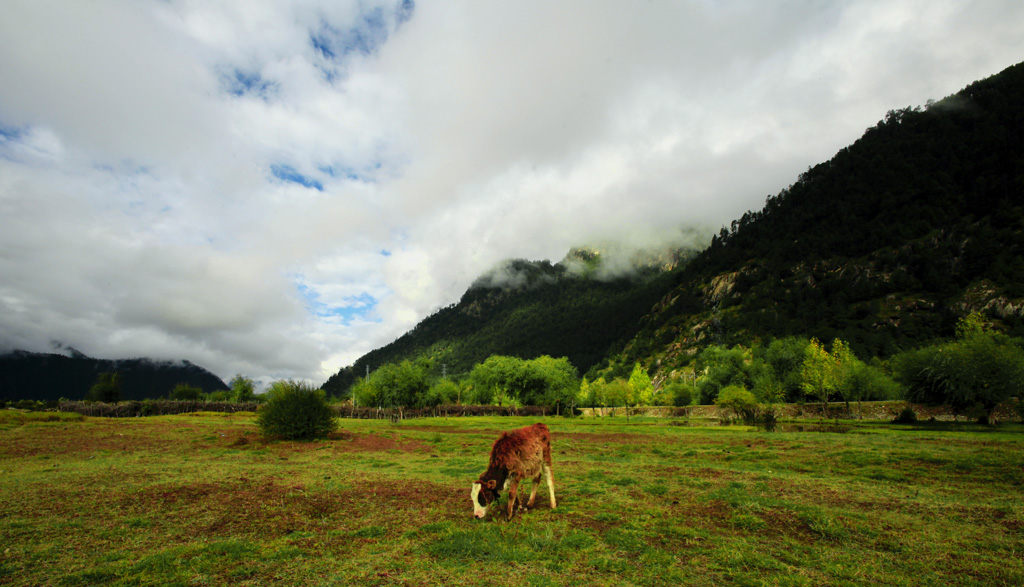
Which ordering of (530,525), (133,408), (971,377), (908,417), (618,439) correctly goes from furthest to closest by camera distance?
(133,408) < (908,417) < (971,377) < (618,439) < (530,525)

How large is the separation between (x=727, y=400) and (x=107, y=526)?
181ft

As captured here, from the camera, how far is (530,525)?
9203 millimetres

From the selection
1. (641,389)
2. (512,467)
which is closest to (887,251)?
(641,389)

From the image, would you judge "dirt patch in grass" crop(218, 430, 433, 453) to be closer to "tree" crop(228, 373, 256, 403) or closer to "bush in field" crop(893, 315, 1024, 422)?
"bush in field" crop(893, 315, 1024, 422)

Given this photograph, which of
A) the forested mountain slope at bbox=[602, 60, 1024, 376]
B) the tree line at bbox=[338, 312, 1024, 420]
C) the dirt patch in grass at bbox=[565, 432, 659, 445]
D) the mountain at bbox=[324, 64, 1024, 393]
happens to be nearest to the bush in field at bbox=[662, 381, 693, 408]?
the tree line at bbox=[338, 312, 1024, 420]

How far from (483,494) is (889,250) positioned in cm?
17927

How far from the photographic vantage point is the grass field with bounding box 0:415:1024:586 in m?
6.68

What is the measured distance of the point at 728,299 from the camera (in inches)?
6781

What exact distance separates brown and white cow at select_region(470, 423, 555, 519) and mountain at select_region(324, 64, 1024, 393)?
111282mm

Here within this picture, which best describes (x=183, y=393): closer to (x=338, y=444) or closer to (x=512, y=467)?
(x=338, y=444)

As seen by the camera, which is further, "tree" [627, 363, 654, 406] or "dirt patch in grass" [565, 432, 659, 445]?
"tree" [627, 363, 654, 406]

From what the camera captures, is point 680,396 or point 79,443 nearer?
point 79,443

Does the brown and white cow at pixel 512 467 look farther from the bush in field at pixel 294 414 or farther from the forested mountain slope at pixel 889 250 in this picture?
the forested mountain slope at pixel 889 250

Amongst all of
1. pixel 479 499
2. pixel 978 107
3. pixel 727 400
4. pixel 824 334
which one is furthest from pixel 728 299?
pixel 479 499
